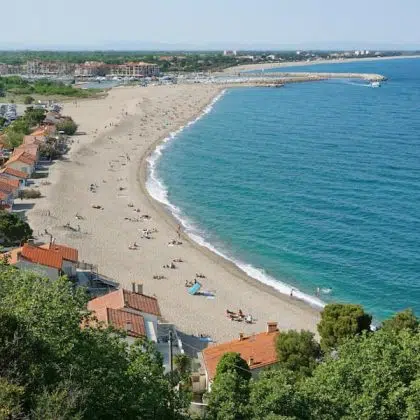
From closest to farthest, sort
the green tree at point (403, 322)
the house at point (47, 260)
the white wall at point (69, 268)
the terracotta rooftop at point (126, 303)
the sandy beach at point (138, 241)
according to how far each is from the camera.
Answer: the green tree at point (403, 322)
the terracotta rooftop at point (126, 303)
the house at point (47, 260)
the white wall at point (69, 268)
the sandy beach at point (138, 241)

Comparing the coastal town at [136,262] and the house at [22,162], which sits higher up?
the house at [22,162]

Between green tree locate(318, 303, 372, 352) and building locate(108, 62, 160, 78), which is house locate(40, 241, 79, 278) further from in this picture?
building locate(108, 62, 160, 78)

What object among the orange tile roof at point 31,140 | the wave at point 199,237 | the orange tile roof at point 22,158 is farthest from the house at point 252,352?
the orange tile roof at point 31,140

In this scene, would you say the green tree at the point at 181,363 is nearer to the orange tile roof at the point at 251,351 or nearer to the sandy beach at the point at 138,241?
the orange tile roof at the point at 251,351

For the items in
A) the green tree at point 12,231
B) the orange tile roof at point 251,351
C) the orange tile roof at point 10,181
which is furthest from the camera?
the orange tile roof at point 10,181

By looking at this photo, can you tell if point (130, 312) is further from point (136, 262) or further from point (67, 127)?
point (67, 127)

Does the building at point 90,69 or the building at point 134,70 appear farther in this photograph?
the building at point 90,69
